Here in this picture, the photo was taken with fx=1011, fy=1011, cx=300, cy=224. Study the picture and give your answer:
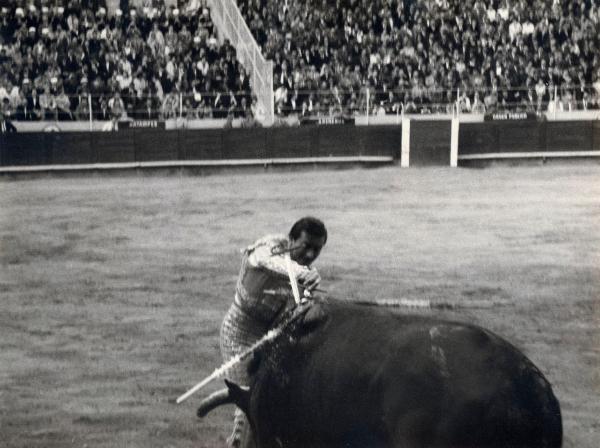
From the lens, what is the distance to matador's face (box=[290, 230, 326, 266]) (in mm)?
4156

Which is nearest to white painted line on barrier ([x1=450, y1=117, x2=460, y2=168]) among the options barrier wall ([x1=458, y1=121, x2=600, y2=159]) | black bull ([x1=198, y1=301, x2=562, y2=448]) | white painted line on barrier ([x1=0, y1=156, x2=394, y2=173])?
barrier wall ([x1=458, y1=121, x2=600, y2=159])

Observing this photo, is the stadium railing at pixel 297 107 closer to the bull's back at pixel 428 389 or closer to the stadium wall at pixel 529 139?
the stadium wall at pixel 529 139

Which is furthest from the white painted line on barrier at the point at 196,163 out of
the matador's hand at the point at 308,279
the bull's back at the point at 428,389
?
the bull's back at the point at 428,389

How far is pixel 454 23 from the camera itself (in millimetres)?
19875

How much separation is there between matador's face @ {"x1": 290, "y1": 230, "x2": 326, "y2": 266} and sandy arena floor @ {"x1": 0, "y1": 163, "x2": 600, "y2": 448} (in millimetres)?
656

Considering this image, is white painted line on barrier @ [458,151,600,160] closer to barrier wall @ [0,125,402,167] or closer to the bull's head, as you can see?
barrier wall @ [0,125,402,167]

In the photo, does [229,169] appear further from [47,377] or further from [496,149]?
[47,377]

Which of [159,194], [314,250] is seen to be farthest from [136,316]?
[159,194]

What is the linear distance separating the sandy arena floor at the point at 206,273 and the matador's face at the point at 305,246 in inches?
25.8

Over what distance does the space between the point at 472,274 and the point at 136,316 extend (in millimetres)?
3452

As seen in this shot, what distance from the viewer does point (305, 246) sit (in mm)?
4160

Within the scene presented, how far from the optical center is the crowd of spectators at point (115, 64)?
1756cm

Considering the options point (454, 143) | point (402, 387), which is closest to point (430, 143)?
point (454, 143)

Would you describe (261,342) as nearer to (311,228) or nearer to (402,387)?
(311,228)
